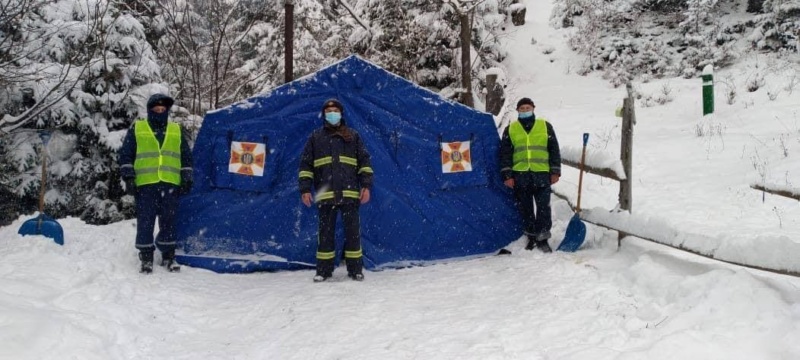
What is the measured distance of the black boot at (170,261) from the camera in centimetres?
613

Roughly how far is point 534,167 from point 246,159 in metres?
3.15

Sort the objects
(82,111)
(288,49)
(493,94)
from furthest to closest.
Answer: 1. (493,94)
2. (288,49)
3. (82,111)

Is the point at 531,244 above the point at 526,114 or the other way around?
the other way around

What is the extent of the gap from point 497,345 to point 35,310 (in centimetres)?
311

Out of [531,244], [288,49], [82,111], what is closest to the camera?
[531,244]

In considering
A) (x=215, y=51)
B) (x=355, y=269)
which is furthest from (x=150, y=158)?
(x=215, y=51)

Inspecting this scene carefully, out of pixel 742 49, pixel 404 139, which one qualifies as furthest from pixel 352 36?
pixel 742 49

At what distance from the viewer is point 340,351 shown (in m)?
4.08

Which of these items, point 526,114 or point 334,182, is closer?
point 334,182

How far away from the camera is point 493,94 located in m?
10.8

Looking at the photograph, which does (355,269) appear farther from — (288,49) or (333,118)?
(288,49)

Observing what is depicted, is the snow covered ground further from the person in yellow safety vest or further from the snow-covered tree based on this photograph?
the snow-covered tree

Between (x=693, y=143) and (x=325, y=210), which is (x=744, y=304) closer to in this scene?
(x=325, y=210)

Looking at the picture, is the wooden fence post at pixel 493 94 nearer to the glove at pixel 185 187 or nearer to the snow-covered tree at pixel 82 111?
the snow-covered tree at pixel 82 111
